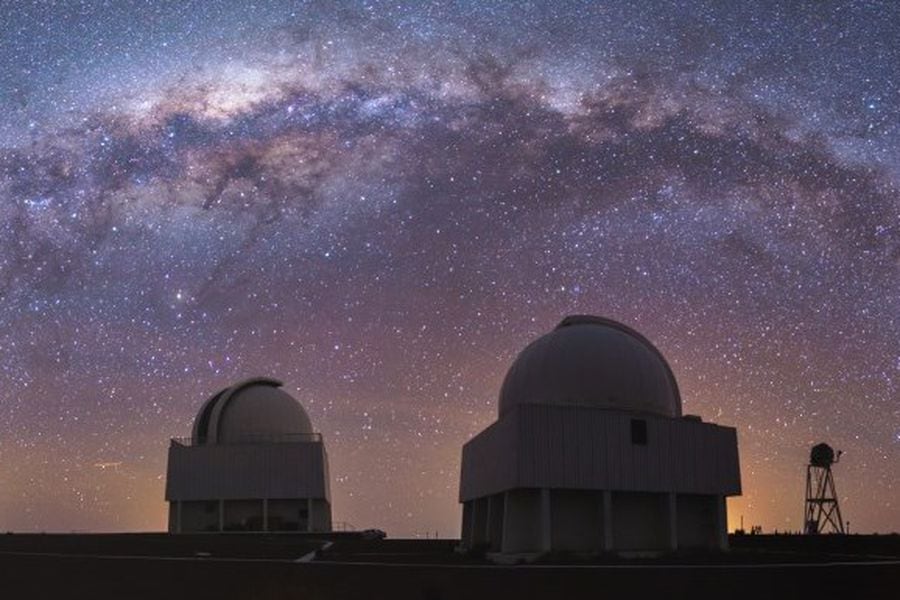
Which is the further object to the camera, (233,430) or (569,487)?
(233,430)

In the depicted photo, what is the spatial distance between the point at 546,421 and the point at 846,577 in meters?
11.4

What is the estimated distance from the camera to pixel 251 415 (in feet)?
190

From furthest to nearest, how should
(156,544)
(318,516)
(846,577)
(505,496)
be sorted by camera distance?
(318,516) → (156,544) → (505,496) → (846,577)

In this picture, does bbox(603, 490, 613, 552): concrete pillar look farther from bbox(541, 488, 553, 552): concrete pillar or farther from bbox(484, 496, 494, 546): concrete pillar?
bbox(484, 496, 494, 546): concrete pillar

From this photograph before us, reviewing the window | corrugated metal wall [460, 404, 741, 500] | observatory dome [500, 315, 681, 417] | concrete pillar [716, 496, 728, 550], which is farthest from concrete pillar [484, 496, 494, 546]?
concrete pillar [716, 496, 728, 550]

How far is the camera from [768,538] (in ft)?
140

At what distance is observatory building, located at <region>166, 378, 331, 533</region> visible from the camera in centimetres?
5553

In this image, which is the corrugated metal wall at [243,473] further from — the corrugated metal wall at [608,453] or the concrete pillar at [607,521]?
the concrete pillar at [607,521]

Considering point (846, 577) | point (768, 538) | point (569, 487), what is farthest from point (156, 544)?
point (846, 577)

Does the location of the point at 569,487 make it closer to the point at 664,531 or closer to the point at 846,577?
the point at 664,531

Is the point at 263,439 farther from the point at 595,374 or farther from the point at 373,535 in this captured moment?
the point at 595,374

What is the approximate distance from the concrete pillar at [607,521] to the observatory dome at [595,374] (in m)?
3.16

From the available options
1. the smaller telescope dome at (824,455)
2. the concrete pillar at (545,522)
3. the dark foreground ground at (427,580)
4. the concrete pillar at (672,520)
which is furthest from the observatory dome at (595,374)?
the smaller telescope dome at (824,455)

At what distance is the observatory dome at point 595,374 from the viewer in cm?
3344
